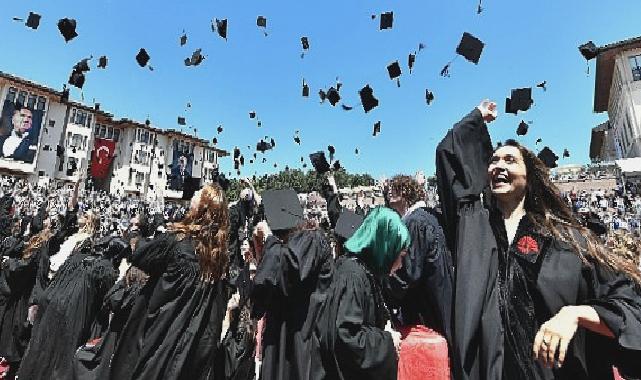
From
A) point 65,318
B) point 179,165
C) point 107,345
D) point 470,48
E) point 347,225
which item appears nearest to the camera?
point 107,345

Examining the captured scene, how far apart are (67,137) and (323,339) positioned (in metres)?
51.1

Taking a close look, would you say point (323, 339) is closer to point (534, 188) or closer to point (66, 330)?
point (534, 188)

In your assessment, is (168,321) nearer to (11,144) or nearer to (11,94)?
(11,144)

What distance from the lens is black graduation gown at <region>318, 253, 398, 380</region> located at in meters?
2.09

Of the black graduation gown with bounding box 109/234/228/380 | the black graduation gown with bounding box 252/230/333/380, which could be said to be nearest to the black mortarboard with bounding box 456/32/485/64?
the black graduation gown with bounding box 252/230/333/380

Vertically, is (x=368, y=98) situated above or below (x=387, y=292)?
above

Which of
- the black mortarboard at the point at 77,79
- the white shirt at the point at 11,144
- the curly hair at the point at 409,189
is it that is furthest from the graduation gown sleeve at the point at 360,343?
the white shirt at the point at 11,144

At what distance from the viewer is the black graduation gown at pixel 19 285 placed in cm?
492

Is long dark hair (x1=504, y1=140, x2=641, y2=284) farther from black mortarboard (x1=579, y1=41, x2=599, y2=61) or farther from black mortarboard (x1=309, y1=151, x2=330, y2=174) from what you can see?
black mortarboard (x1=579, y1=41, x2=599, y2=61)

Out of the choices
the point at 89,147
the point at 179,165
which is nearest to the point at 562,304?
the point at 89,147

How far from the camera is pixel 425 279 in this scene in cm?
201

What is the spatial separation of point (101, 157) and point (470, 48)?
51378 mm

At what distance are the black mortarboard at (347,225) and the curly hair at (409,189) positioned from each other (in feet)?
4.53

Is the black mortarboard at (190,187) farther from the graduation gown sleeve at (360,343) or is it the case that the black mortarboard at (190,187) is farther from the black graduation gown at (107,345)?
the graduation gown sleeve at (360,343)
